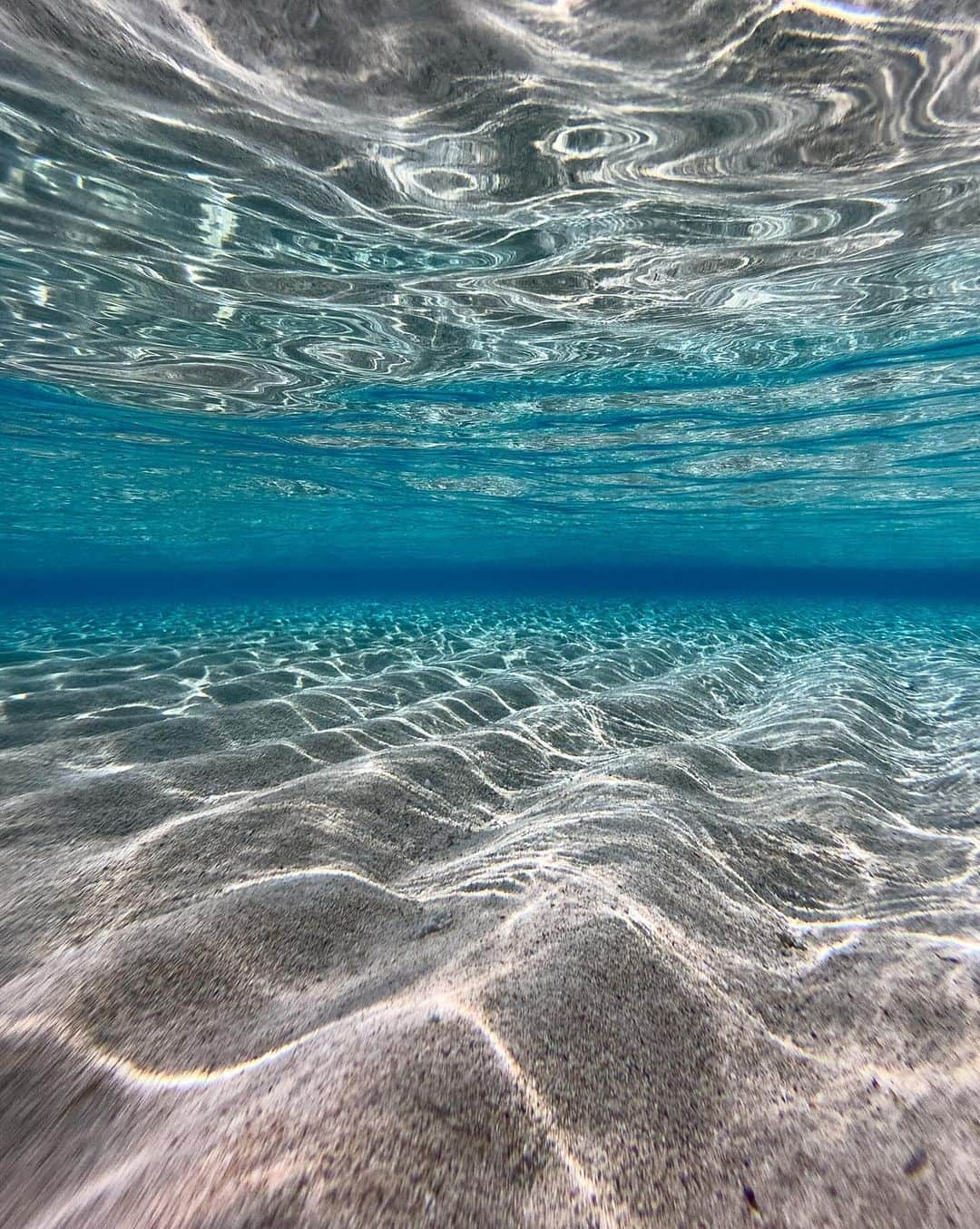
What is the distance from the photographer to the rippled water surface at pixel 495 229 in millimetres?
4785

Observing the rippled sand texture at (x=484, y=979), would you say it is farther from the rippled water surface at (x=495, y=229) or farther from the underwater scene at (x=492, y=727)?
the rippled water surface at (x=495, y=229)

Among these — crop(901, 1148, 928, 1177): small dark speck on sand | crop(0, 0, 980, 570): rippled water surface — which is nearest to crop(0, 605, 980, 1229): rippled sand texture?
crop(901, 1148, 928, 1177): small dark speck on sand

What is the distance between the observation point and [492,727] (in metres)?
6.21

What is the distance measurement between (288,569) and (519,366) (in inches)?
3381

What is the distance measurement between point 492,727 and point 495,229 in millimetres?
6332

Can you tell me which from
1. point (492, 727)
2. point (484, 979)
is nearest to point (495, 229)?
point (492, 727)

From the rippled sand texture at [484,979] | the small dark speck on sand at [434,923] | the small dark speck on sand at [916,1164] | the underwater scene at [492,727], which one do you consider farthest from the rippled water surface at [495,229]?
the small dark speck on sand at [916,1164]

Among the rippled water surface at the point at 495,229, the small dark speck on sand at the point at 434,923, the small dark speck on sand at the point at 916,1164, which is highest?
the rippled water surface at the point at 495,229

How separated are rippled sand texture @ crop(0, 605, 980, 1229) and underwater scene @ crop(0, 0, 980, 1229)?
0.7 inches

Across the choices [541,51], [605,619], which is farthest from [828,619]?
[541,51]

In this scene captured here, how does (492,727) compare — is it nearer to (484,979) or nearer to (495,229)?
(484,979)

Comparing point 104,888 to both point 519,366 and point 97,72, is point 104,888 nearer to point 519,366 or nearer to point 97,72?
point 97,72

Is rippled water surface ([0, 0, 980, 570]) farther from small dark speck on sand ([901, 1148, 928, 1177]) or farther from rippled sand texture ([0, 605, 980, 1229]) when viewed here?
small dark speck on sand ([901, 1148, 928, 1177])

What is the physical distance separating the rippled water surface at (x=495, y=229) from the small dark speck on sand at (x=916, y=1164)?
669cm
